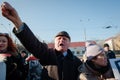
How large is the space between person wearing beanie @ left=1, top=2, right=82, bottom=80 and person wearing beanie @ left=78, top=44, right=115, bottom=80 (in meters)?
0.49

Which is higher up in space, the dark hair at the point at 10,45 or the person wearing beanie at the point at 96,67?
the dark hair at the point at 10,45

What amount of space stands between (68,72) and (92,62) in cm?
60

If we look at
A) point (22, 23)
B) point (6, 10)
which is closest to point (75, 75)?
point (22, 23)

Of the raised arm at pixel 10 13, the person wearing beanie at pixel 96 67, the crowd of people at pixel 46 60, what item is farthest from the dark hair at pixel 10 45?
the person wearing beanie at pixel 96 67

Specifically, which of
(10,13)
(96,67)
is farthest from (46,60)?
(10,13)

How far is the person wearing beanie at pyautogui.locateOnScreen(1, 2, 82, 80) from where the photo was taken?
3900 millimetres

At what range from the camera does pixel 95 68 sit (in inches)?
153

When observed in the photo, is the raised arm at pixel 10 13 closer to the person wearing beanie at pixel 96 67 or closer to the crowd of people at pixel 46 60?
the crowd of people at pixel 46 60

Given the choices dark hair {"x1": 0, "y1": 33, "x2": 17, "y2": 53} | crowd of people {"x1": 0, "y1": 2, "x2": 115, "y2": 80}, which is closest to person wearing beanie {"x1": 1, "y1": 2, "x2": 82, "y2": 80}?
crowd of people {"x1": 0, "y1": 2, "x2": 115, "y2": 80}

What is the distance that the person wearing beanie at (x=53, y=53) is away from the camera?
390 cm

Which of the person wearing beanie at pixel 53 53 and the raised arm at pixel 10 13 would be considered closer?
the raised arm at pixel 10 13

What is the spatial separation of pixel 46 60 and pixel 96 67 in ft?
3.01

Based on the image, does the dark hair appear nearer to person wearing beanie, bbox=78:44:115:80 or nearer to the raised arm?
the raised arm

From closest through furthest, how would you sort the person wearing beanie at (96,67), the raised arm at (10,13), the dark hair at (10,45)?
the raised arm at (10,13)
the person wearing beanie at (96,67)
the dark hair at (10,45)
